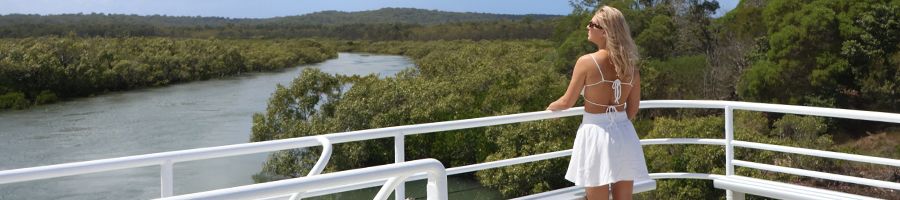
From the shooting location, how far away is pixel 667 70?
2956 cm

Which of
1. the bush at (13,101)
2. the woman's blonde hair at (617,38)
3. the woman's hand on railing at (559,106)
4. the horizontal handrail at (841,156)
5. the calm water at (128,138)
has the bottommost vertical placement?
the calm water at (128,138)

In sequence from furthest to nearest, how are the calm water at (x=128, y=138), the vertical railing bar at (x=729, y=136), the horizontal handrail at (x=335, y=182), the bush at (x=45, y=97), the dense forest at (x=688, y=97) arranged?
1. the bush at (x=45, y=97)
2. the calm water at (x=128, y=138)
3. the dense forest at (x=688, y=97)
4. the vertical railing bar at (x=729, y=136)
5. the horizontal handrail at (x=335, y=182)

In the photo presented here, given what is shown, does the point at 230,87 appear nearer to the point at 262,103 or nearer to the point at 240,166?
the point at 262,103

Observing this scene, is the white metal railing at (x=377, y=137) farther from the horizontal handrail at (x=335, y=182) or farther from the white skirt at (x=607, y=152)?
the white skirt at (x=607, y=152)

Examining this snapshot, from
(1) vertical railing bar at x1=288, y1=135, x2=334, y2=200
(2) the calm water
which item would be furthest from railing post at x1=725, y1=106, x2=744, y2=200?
(2) the calm water

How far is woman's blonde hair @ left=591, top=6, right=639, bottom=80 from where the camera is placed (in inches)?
130

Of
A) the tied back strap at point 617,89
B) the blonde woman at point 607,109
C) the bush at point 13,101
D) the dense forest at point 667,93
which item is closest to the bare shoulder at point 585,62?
the blonde woman at point 607,109

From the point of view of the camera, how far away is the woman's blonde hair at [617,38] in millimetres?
3305

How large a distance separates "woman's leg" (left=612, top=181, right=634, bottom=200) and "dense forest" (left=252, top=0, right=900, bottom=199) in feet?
43.8

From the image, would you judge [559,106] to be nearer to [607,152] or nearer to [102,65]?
[607,152]

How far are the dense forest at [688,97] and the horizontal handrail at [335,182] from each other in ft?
49.2

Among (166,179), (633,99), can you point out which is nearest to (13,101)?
(166,179)

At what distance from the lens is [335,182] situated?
192 centimetres

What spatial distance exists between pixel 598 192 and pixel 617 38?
2.25ft
